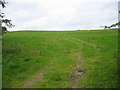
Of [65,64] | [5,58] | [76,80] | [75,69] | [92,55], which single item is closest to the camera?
[76,80]

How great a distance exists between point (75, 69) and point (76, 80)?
347 centimetres

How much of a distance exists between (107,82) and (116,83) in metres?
0.68

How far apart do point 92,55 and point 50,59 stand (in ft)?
18.2

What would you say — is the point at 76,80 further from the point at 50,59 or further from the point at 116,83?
the point at 50,59

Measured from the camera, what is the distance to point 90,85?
51.3ft

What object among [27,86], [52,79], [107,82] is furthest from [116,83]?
[27,86]

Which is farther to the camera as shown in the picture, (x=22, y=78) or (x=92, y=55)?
(x=92, y=55)

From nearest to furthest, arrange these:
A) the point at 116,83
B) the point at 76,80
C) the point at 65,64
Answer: the point at 116,83
the point at 76,80
the point at 65,64

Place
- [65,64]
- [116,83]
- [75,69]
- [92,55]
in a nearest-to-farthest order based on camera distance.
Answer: [116,83], [75,69], [65,64], [92,55]

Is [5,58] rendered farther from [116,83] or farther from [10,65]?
[116,83]

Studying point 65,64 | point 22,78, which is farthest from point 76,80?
point 65,64

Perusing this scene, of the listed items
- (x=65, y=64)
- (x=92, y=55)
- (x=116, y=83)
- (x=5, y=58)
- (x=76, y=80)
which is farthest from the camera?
(x=92, y=55)

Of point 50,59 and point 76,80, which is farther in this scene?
point 50,59

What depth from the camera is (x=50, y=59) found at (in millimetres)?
25688
